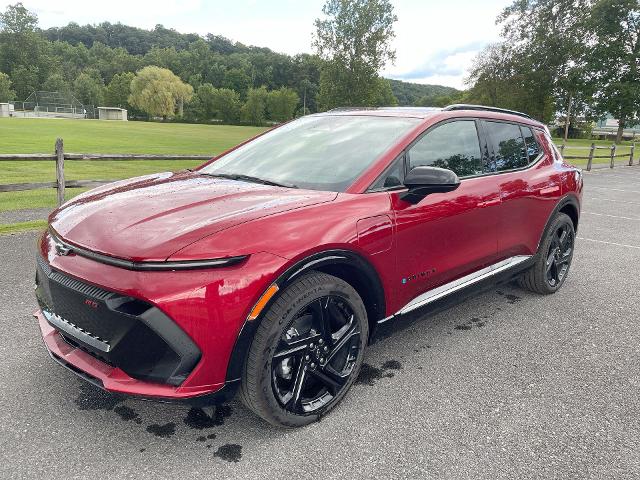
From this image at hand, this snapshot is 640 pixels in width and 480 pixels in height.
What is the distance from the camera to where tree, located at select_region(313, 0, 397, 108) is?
55.1m

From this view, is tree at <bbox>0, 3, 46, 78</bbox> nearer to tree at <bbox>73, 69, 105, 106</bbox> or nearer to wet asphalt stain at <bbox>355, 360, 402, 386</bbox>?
tree at <bbox>73, 69, 105, 106</bbox>

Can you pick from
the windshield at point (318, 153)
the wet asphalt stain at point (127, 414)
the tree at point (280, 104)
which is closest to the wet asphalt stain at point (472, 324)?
the windshield at point (318, 153)

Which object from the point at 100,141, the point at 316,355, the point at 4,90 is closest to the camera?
the point at 316,355

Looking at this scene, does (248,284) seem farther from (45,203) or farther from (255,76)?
(255,76)

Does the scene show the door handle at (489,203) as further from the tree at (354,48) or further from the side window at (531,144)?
the tree at (354,48)

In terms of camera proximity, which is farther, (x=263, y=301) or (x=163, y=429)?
(x=163, y=429)

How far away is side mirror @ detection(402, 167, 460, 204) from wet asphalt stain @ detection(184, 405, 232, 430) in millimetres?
1559

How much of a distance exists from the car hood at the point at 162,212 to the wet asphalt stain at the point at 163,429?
3.15ft

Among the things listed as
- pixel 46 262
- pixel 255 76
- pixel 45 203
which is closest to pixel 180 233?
pixel 46 262

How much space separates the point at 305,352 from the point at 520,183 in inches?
95.1

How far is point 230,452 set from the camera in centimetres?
230

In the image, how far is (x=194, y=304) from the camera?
6.64 ft

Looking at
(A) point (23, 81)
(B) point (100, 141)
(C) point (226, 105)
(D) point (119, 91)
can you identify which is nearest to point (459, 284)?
(B) point (100, 141)

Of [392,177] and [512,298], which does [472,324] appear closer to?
[512,298]
